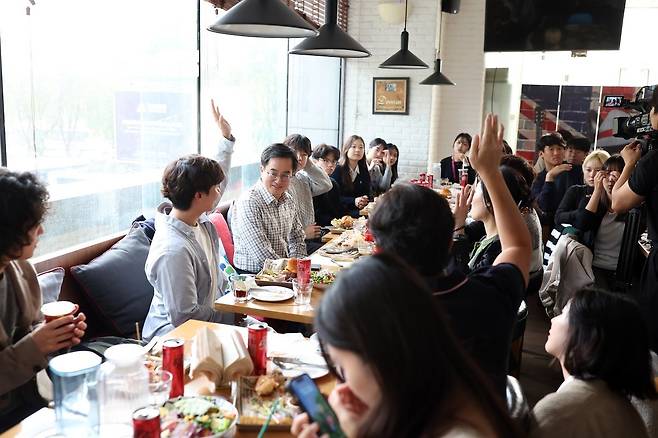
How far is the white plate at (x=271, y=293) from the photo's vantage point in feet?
8.02

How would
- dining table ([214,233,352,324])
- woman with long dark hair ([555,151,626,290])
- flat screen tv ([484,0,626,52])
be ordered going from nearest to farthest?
dining table ([214,233,352,324]), woman with long dark hair ([555,151,626,290]), flat screen tv ([484,0,626,52])

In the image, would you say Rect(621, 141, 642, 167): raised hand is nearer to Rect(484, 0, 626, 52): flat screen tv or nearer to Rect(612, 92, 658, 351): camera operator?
Rect(612, 92, 658, 351): camera operator

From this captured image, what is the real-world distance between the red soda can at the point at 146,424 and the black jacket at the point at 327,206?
3.76 metres

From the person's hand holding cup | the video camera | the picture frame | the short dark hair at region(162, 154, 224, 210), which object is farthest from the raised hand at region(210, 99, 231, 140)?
the picture frame

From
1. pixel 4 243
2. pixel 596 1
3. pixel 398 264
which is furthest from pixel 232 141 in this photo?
pixel 596 1

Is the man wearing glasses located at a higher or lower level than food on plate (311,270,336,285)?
higher

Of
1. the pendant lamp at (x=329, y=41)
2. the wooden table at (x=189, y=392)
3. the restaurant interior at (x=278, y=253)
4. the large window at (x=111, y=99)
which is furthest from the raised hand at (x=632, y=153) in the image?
the large window at (x=111, y=99)

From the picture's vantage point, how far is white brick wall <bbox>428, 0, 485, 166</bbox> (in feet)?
24.5

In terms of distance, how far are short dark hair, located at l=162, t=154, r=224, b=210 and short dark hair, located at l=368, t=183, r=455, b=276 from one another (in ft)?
4.03

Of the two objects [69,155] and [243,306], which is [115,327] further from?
[69,155]

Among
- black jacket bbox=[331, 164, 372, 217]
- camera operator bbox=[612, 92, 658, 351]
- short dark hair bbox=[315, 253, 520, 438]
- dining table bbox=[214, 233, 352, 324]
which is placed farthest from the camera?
black jacket bbox=[331, 164, 372, 217]

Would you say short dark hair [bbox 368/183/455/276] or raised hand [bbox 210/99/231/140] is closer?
short dark hair [bbox 368/183/455/276]

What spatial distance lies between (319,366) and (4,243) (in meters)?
1.00

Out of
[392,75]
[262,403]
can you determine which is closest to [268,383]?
[262,403]
